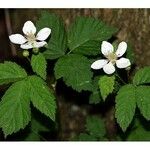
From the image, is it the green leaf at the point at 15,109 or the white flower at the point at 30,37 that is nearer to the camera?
the green leaf at the point at 15,109

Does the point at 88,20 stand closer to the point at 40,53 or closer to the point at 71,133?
the point at 40,53

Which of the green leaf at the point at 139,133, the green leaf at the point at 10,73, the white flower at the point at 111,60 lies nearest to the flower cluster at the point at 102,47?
the white flower at the point at 111,60

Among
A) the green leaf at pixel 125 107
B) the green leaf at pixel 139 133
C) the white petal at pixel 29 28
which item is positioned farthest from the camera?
the green leaf at pixel 139 133

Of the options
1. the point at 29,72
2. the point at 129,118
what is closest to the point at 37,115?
the point at 29,72

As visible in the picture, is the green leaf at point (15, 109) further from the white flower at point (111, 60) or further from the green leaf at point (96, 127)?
the green leaf at point (96, 127)

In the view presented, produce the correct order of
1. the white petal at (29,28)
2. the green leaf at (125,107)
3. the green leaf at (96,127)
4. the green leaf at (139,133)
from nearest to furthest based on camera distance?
the green leaf at (125,107), the white petal at (29,28), the green leaf at (139,133), the green leaf at (96,127)

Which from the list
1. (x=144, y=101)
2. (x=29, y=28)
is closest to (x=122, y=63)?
(x=144, y=101)
